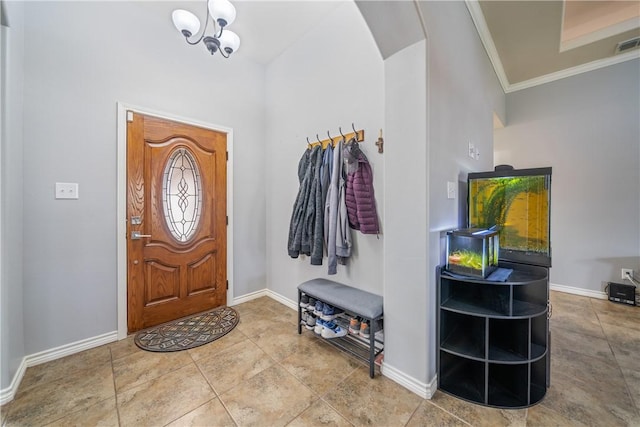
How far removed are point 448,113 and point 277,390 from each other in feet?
7.17

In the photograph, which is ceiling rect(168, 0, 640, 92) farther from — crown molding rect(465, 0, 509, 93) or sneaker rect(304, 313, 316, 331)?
sneaker rect(304, 313, 316, 331)

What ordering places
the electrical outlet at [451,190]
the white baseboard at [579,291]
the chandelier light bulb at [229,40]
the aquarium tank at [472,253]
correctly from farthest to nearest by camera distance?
the white baseboard at [579,291] → the chandelier light bulb at [229,40] → the electrical outlet at [451,190] → the aquarium tank at [472,253]

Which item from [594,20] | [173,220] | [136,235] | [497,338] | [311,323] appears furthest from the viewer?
[594,20]

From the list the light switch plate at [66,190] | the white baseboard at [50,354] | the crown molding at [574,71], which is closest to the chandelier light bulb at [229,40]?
the light switch plate at [66,190]

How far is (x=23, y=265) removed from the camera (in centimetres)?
175

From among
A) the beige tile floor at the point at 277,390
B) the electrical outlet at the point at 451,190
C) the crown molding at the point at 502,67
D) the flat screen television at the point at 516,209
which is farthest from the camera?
the crown molding at the point at 502,67

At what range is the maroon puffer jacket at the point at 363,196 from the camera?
1.89m

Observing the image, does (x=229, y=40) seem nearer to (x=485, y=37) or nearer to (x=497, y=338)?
(x=485, y=37)

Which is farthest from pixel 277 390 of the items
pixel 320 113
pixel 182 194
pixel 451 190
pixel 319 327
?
pixel 320 113

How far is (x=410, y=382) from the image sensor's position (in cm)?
153

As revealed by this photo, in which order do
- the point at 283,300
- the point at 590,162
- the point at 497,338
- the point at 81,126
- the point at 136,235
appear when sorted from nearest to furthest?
the point at 497,338, the point at 81,126, the point at 136,235, the point at 283,300, the point at 590,162

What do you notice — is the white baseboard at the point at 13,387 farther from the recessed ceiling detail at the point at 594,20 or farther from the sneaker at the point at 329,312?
the recessed ceiling detail at the point at 594,20

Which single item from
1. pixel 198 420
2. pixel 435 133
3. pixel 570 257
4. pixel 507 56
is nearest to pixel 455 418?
pixel 198 420

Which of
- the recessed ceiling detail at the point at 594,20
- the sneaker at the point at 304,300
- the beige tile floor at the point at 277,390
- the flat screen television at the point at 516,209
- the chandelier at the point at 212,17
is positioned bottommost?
the beige tile floor at the point at 277,390
